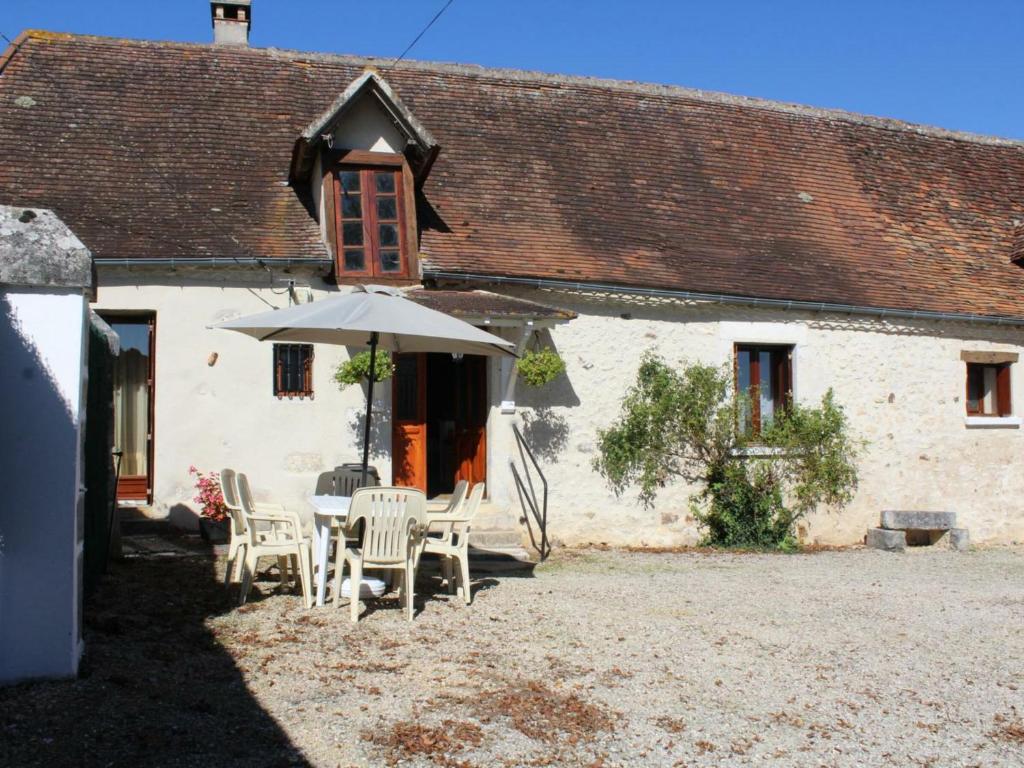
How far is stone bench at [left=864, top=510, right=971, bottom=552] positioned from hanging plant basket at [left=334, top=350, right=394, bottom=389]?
20.1 feet

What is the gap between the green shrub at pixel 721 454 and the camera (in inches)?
456

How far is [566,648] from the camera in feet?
20.6

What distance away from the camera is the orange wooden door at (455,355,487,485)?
11672 mm

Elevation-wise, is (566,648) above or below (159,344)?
below

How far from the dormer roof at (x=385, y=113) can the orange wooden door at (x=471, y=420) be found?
2.34 meters

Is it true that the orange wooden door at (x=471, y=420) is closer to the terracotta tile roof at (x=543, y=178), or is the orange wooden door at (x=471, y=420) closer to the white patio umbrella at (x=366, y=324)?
the terracotta tile roof at (x=543, y=178)

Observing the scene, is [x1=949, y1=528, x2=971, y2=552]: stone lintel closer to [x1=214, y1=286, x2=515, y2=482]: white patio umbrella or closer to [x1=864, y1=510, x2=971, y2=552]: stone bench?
[x1=864, y1=510, x2=971, y2=552]: stone bench

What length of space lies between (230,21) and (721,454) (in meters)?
8.94

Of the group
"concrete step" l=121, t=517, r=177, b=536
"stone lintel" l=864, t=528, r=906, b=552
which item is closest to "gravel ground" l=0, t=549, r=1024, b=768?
"concrete step" l=121, t=517, r=177, b=536

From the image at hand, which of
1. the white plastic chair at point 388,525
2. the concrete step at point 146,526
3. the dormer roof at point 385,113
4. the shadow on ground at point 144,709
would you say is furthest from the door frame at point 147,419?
the white plastic chair at point 388,525

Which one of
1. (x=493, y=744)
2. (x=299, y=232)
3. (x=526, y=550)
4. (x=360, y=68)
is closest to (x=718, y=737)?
(x=493, y=744)

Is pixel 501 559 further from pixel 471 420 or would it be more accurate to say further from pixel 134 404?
pixel 134 404

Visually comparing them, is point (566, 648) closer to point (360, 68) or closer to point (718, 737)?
point (718, 737)

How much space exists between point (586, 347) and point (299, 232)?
3.37 m
